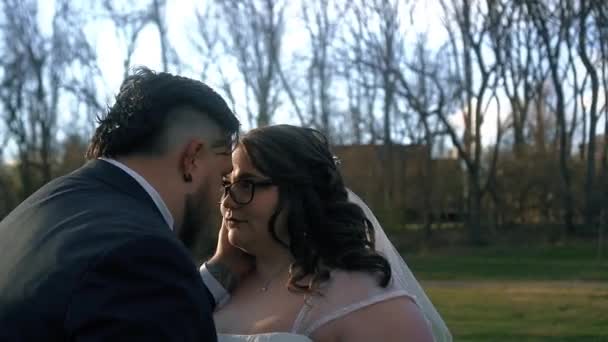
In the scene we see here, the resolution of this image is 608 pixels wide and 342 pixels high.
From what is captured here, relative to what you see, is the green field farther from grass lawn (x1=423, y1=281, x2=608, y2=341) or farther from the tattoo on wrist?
the tattoo on wrist

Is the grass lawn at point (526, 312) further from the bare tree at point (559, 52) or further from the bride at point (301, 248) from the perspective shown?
the bare tree at point (559, 52)

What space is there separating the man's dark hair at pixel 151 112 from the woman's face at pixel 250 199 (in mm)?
531

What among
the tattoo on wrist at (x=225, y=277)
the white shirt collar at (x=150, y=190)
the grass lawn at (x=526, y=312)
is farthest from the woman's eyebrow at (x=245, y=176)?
the grass lawn at (x=526, y=312)

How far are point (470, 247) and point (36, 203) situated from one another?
120ft

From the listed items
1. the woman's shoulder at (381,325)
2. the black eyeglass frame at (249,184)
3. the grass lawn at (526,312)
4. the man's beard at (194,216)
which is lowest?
the grass lawn at (526,312)

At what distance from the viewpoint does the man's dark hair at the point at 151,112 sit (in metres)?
2.22

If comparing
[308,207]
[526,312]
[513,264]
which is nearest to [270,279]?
[308,207]

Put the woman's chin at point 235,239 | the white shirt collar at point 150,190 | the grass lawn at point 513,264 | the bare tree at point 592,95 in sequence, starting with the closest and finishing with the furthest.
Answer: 1. the white shirt collar at point 150,190
2. the woman's chin at point 235,239
3. the grass lawn at point 513,264
4. the bare tree at point 592,95

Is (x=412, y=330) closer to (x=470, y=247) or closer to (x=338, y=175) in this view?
(x=338, y=175)

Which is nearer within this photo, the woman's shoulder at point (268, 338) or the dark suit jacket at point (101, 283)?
the dark suit jacket at point (101, 283)

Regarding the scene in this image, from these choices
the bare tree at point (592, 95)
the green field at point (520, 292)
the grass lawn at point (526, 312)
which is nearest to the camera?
the grass lawn at point (526, 312)

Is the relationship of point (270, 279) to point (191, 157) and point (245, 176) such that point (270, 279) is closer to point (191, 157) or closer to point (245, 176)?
point (245, 176)

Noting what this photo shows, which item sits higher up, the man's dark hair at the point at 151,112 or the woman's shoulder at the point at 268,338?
the man's dark hair at the point at 151,112

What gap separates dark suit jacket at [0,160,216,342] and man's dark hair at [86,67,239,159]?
0.31 meters
